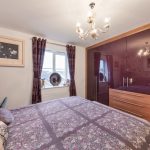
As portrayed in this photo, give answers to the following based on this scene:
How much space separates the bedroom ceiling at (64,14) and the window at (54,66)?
0.99 meters

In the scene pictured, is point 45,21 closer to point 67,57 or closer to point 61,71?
point 67,57

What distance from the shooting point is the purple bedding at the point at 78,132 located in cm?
97

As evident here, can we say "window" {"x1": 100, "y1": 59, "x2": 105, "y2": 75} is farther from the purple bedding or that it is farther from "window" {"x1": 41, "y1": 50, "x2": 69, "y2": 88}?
the purple bedding

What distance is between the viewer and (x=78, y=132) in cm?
118

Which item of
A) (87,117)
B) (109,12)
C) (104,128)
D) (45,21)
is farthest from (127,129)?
(45,21)

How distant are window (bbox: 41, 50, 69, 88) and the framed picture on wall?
75cm

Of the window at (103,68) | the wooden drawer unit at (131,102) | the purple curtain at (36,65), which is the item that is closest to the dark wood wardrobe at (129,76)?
the wooden drawer unit at (131,102)

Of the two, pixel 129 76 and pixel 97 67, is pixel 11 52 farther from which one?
pixel 129 76

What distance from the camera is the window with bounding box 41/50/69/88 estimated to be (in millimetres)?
3299

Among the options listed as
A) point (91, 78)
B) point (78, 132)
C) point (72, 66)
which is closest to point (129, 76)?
point (91, 78)

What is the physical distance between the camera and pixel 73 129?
49.1 inches

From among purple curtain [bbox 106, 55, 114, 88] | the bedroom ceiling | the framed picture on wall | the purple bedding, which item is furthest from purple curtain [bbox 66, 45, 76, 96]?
the purple bedding

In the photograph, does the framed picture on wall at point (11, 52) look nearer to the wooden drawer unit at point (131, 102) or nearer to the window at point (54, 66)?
the window at point (54, 66)

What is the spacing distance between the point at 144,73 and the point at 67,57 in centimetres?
226
